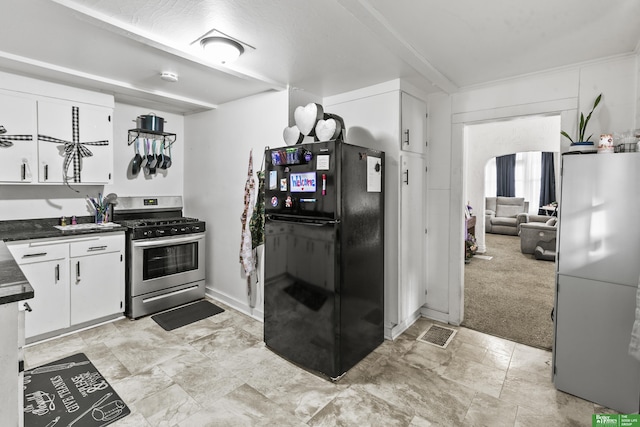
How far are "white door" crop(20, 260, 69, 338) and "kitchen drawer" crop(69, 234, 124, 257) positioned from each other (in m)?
0.13

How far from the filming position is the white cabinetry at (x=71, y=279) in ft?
9.29

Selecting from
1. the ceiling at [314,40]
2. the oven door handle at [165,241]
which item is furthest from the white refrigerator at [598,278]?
the oven door handle at [165,241]

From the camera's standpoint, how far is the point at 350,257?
2.52m

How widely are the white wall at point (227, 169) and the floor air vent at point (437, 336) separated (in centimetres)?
171

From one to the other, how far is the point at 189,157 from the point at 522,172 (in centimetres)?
988

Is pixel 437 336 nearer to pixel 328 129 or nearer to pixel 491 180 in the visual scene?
pixel 328 129

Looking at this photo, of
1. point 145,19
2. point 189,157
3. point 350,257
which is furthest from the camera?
point 189,157

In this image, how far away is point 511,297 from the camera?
4.16m

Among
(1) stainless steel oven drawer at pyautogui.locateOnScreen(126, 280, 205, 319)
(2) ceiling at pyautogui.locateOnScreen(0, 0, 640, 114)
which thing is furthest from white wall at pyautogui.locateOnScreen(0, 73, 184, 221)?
(1) stainless steel oven drawer at pyautogui.locateOnScreen(126, 280, 205, 319)

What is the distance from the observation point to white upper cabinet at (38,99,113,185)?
122 inches

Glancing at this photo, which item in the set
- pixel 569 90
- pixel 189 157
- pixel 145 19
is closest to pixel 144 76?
pixel 145 19

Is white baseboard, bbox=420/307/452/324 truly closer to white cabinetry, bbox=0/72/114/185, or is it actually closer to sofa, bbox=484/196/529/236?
white cabinetry, bbox=0/72/114/185

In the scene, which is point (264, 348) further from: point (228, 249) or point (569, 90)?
point (569, 90)

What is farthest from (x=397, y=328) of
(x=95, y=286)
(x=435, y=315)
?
(x=95, y=286)
